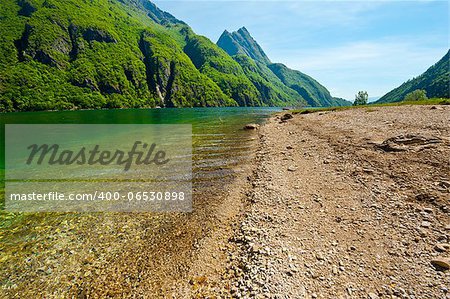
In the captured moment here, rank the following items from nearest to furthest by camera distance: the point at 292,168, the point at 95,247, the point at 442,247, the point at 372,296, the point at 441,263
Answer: the point at 372,296 < the point at 441,263 < the point at 442,247 < the point at 95,247 < the point at 292,168

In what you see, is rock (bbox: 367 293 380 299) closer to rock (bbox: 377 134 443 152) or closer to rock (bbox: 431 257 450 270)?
rock (bbox: 431 257 450 270)

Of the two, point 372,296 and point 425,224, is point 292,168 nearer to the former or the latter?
point 425,224

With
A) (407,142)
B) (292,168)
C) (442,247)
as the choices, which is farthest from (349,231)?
(407,142)

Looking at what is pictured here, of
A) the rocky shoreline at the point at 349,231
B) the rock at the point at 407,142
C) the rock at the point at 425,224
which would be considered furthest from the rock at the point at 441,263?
the rock at the point at 407,142

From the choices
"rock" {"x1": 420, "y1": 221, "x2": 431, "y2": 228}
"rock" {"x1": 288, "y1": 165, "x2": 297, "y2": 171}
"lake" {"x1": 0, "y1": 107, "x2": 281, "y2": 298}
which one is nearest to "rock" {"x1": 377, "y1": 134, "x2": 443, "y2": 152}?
"rock" {"x1": 288, "y1": 165, "x2": 297, "y2": 171}

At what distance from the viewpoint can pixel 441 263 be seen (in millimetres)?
6875

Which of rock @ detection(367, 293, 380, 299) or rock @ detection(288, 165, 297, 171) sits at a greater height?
rock @ detection(288, 165, 297, 171)

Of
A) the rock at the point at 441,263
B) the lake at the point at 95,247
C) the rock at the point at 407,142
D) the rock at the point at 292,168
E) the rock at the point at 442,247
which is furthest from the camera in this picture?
the rock at the point at 292,168

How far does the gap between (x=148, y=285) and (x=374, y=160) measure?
17.2 metres

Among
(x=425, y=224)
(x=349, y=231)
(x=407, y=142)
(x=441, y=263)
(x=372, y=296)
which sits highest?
(x=407, y=142)

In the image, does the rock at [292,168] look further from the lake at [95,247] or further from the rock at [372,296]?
the rock at [372,296]

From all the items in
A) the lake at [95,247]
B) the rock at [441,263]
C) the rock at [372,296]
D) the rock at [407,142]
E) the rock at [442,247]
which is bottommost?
the lake at [95,247]

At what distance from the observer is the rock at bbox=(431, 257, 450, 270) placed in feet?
22.3

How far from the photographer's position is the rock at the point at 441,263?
22.3 feet
